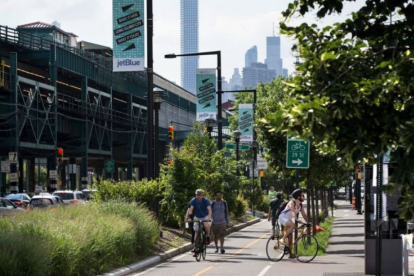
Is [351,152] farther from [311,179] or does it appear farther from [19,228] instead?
[311,179]

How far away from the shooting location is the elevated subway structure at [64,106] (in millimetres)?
66438

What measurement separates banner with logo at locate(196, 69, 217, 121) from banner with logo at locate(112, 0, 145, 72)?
15.4 meters

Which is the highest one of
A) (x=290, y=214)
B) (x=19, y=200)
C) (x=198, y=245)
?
(x=290, y=214)

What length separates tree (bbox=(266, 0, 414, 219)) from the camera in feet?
24.9

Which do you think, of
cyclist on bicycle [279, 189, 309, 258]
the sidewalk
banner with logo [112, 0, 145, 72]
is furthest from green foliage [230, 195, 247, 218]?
cyclist on bicycle [279, 189, 309, 258]

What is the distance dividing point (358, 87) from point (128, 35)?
61.7 feet

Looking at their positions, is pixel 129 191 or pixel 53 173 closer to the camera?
pixel 129 191

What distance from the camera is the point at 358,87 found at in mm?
7789

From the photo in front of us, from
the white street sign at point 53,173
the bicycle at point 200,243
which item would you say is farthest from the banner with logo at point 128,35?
the white street sign at point 53,173

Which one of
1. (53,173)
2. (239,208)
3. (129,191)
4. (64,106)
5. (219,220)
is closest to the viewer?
(219,220)

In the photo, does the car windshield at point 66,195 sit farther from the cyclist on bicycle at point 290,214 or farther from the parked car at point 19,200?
the cyclist on bicycle at point 290,214

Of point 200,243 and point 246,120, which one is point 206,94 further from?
point 200,243

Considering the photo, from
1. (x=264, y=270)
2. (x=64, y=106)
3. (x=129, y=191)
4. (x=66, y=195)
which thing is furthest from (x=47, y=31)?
(x=264, y=270)

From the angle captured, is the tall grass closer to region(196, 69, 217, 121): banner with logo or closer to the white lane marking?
the white lane marking
